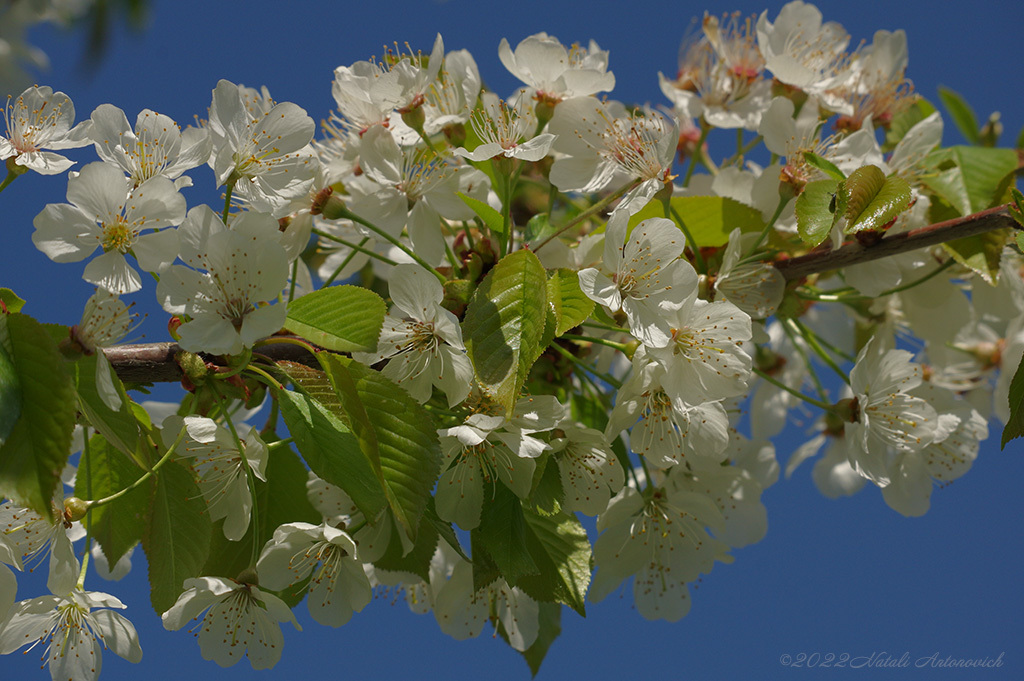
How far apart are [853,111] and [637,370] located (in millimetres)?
873

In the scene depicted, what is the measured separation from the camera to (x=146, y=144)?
110cm

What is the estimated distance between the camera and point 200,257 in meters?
A: 0.97

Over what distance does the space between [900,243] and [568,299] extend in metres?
0.62

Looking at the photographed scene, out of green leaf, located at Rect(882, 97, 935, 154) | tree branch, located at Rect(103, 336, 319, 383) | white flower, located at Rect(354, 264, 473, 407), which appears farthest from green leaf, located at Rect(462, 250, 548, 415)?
green leaf, located at Rect(882, 97, 935, 154)

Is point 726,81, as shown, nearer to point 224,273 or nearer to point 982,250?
point 982,250

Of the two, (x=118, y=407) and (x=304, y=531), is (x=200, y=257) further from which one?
(x=304, y=531)

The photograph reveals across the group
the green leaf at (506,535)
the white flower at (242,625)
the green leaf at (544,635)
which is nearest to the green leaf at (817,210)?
the green leaf at (506,535)

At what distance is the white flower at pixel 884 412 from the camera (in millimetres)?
1316

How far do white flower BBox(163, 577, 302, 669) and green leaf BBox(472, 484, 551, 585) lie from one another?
0.96 feet

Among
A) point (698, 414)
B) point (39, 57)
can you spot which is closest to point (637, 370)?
point (698, 414)

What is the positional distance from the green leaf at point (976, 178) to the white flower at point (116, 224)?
1275 mm

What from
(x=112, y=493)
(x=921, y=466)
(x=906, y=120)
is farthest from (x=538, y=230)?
(x=906, y=120)

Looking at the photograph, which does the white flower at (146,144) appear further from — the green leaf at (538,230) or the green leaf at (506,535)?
the green leaf at (506,535)

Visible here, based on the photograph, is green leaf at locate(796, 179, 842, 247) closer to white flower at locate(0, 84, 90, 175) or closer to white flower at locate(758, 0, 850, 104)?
white flower at locate(758, 0, 850, 104)
